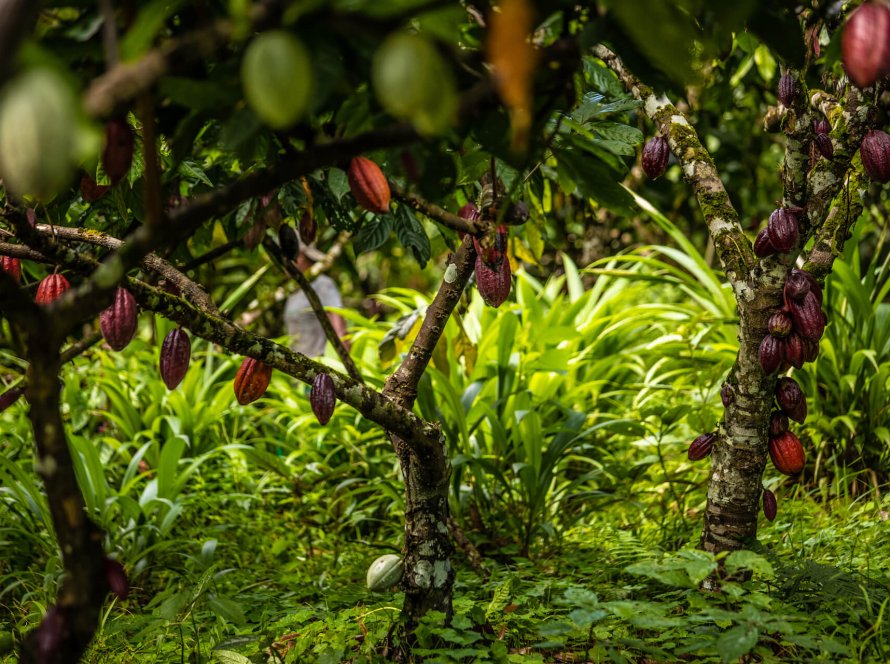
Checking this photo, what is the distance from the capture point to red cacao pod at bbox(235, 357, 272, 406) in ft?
4.27

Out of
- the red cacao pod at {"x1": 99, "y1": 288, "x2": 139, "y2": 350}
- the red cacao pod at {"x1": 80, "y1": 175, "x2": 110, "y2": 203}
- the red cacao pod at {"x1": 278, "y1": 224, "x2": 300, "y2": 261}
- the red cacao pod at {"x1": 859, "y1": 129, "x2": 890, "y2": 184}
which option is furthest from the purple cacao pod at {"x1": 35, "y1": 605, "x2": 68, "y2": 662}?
the red cacao pod at {"x1": 859, "y1": 129, "x2": 890, "y2": 184}

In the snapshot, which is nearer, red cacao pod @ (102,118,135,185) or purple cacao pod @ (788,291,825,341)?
red cacao pod @ (102,118,135,185)

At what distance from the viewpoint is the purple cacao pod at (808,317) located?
1330 mm

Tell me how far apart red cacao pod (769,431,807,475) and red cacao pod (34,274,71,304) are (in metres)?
A: 1.24

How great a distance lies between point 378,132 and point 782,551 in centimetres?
152

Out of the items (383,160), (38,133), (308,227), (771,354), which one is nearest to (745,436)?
(771,354)

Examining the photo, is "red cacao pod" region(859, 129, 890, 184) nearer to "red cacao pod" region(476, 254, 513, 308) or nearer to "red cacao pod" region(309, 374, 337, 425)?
"red cacao pod" region(476, 254, 513, 308)

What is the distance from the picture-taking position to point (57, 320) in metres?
0.77

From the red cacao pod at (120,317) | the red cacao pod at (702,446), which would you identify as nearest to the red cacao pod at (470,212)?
the red cacao pod at (120,317)

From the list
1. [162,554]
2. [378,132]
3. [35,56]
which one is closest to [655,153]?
[378,132]

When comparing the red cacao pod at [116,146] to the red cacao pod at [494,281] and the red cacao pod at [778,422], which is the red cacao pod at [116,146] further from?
the red cacao pod at [778,422]

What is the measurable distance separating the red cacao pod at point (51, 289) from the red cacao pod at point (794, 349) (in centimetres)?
117

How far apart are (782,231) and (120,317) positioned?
1.05 metres

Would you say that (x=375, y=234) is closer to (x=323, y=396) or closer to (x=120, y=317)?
(x=323, y=396)
